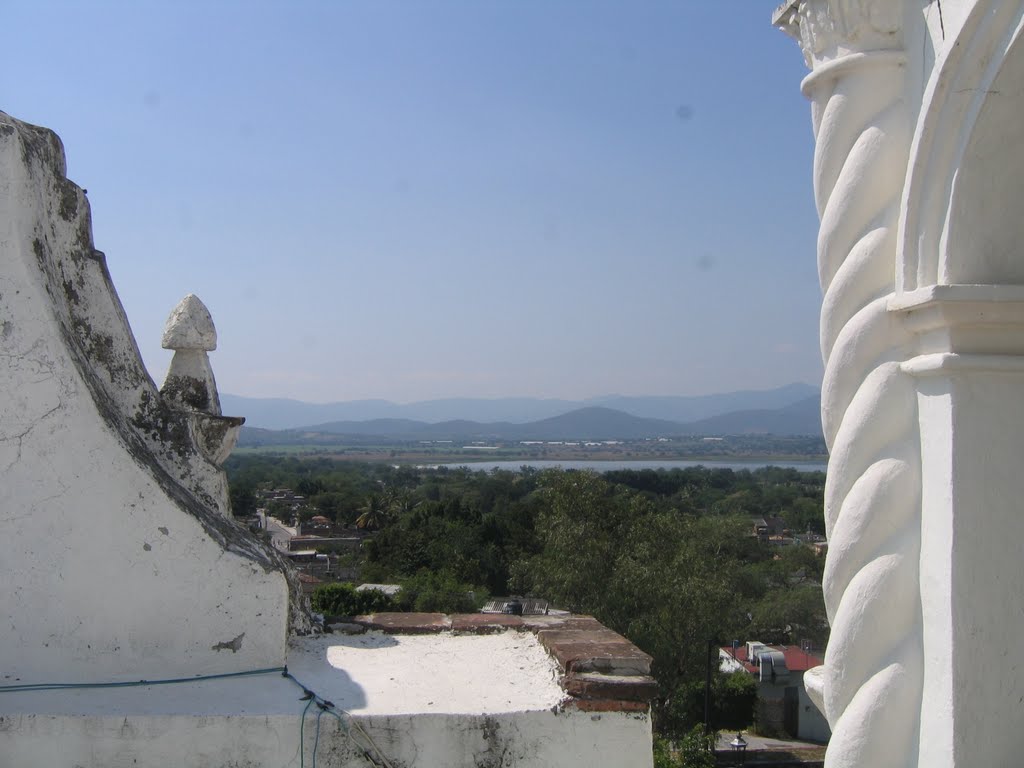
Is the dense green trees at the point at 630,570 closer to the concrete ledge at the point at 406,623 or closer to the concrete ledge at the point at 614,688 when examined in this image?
the concrete ledge at the point at 406,623

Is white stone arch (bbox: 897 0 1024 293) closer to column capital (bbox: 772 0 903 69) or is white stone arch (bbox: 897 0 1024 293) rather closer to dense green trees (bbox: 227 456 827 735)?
column capital (bbox: 772 0 903 69)

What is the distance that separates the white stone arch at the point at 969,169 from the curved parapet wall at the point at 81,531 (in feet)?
7.80

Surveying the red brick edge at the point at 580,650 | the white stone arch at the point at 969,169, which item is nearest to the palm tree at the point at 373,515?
the red brick edge at the point at 580,650

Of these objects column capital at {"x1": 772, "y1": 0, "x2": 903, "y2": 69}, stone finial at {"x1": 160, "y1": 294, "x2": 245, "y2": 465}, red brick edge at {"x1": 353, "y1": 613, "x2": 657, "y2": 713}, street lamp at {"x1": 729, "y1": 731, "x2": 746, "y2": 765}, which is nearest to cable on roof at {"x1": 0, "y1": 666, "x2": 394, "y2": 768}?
red brick edge at {"x1": 353, "y1": 613, "x2": 657, "y2": 713}

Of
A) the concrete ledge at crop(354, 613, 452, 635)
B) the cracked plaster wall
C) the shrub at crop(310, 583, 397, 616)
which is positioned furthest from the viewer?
the shrub at crop(310, 583, 397, 616)

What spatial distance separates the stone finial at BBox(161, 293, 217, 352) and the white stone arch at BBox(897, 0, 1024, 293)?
298 cm

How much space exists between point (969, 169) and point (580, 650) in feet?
6.83

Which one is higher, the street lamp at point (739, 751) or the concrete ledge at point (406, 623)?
the concrete ledge at point (406, 623)

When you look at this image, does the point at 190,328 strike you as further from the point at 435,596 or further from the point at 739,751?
the point at 435,596

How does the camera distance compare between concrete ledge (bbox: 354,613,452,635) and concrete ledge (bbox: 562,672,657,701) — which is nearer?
concrete ledge (bbox: 562,672,657,701)

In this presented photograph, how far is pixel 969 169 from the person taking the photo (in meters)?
1.96

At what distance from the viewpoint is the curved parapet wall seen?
9.84 feet

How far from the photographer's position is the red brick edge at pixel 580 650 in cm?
292

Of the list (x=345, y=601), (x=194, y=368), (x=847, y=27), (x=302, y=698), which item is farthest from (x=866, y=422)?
(x=345, y=601)
